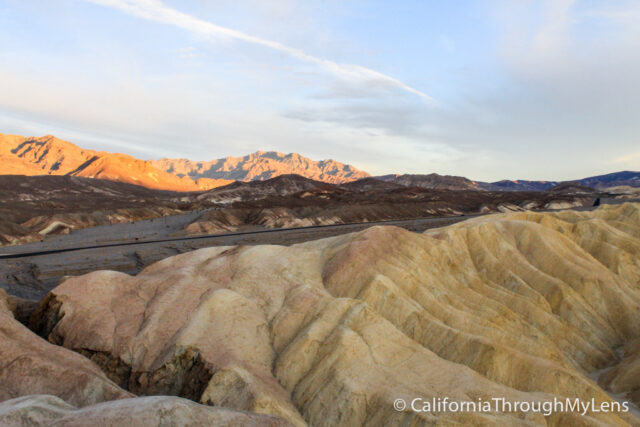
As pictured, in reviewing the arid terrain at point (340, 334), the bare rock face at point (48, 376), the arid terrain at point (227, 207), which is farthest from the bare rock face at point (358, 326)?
the arid terrain at point (227, 207)

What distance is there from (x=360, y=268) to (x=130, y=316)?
1280 centimetres

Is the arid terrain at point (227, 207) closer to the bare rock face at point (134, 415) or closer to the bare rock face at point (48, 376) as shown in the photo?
the bare rock face at point (48, 376)

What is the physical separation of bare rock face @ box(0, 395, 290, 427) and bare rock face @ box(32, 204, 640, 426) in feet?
17.6

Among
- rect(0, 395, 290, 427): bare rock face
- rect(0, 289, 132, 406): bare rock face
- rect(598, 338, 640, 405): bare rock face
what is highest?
rect(0, 395, 290, 427): bare rock face

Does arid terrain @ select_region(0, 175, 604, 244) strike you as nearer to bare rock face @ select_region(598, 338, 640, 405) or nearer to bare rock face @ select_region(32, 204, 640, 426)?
bare rock face @ select_region(32, 204, 640, 426)

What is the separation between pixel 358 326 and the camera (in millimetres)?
18922

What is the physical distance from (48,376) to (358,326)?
12347mm

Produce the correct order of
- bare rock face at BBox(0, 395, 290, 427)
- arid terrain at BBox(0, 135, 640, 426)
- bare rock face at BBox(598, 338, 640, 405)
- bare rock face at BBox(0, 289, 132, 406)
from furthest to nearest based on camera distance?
bare rock face at BBox(598, 338, 640, 405) → arid terrain at BBox(0, 135, 640, 426) → bare rock face at BBox(0, 289, 132, 406) → bare rock face at BBox(0, 395, 290, 427)

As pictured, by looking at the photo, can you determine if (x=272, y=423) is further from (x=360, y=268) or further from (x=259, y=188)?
(x=259, y=188)

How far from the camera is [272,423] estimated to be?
31.6 feet

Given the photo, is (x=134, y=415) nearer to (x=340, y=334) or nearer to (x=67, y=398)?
(x=67, y=398)

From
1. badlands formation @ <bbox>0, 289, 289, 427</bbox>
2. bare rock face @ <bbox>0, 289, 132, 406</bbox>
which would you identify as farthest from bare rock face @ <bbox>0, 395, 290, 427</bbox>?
bare rock face @ <bbox>0, 289, 132, 406</bbox>

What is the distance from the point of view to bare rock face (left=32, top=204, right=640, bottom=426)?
16.0 metres

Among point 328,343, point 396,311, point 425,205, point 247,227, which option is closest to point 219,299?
point 328,343
